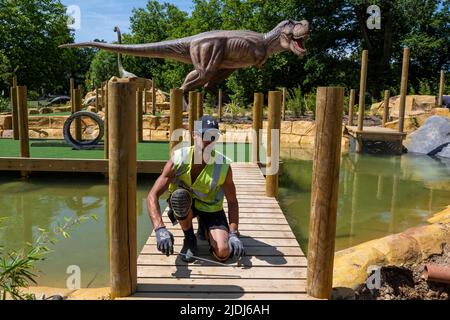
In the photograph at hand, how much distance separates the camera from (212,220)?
9.68 feet


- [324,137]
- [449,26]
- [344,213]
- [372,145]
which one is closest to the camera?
[324,137]

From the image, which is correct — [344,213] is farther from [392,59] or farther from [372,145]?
[392,59]

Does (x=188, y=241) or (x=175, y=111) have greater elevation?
(x=175, y=111)

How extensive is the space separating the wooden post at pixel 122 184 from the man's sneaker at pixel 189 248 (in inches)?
21.0

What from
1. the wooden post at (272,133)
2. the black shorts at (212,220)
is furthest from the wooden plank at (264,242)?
the wooden post at (272,133)

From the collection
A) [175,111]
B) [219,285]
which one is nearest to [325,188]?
[219,285]

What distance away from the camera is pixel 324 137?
2221mm

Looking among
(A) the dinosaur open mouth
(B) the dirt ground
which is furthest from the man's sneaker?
(A) the dinosaur open mouth

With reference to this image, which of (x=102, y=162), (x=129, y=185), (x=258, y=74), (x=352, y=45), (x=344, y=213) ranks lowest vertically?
(x=344, y=213)

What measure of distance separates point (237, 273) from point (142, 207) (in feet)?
12.6

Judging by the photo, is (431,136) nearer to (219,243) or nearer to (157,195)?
(219,243)

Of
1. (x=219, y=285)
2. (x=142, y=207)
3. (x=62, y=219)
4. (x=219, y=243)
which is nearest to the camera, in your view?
(x=219, y=285)
